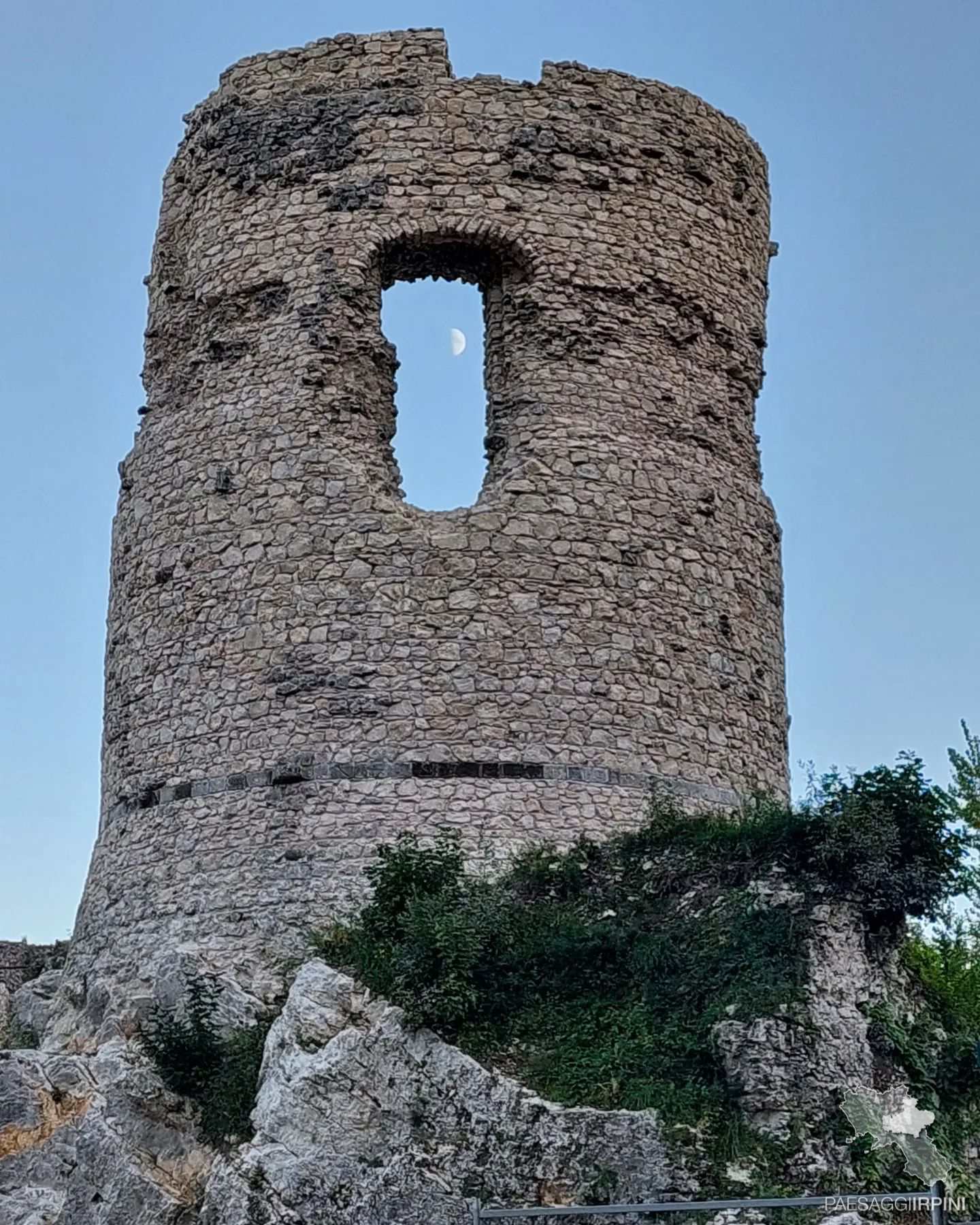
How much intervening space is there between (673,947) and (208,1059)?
308 cm

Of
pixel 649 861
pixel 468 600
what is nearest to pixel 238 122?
pixel 468 600

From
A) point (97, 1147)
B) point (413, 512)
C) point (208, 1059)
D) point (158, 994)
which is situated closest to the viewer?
point (97, 1147)

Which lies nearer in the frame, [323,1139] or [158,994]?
[323,1139]

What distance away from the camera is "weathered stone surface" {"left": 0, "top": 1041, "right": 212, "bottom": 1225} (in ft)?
40.1

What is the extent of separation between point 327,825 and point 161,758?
164 centimetres

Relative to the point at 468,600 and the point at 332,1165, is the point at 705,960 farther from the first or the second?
the point at 468,600

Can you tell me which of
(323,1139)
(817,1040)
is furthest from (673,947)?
(323,1139)

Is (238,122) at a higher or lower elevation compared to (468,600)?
higher

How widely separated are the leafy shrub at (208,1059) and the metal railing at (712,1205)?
2288 mm

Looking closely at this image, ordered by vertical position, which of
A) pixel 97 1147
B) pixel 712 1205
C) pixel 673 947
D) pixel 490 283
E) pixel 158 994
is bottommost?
pixel 712 1205

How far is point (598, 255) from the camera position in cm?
1542

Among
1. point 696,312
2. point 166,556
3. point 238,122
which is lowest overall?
point 166,556

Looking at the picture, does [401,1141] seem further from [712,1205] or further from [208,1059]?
[712,1205]

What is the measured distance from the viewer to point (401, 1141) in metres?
11.3
